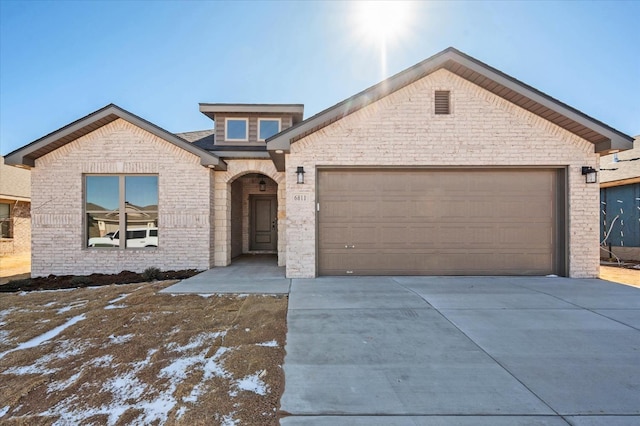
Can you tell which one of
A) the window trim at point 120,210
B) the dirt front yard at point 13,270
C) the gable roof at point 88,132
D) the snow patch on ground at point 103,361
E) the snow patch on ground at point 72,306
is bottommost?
the dirt front yard at point 13,270

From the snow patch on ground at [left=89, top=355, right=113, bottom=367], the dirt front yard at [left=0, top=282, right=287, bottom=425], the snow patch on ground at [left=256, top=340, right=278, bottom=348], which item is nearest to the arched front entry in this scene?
the dirt front yard at [left=0, top=282, right=287, bottom=425]

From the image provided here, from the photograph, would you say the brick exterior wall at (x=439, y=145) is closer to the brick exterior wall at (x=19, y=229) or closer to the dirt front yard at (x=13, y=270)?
the dirt front yard at (x=13, y=270)

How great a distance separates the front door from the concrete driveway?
7.46 m

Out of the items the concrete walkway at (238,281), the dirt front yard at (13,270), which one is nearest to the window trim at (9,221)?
the dirt front yard at (13,270)

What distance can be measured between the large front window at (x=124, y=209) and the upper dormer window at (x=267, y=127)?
361cm

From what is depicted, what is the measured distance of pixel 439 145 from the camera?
7242mm

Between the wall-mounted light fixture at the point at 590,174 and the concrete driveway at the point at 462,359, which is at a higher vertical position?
the wall-mounted light fixture at the point at 590,174

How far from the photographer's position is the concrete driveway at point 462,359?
236 cm

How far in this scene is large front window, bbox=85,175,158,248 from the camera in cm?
872

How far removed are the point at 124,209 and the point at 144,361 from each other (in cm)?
695

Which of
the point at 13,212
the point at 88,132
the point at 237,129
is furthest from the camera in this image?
the point at 13,212

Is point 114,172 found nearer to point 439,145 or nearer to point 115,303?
point 115,303

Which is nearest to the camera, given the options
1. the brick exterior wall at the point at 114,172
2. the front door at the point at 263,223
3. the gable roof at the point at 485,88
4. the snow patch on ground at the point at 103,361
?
the snow patch on ground at the point at 103,361

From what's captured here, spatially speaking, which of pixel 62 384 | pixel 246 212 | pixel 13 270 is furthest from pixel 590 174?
pixel 13 270
